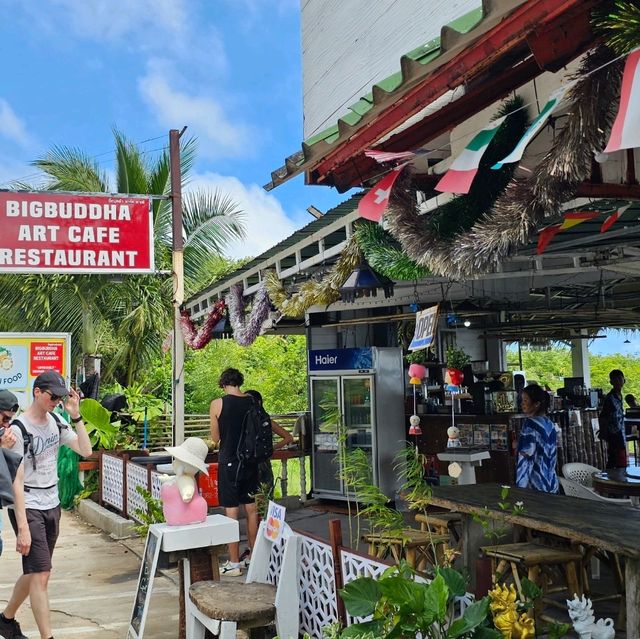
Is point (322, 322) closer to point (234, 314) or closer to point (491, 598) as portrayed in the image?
point (234, 314)

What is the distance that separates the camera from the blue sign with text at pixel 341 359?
33.0 feet

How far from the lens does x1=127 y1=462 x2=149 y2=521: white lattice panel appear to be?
903 centimetres

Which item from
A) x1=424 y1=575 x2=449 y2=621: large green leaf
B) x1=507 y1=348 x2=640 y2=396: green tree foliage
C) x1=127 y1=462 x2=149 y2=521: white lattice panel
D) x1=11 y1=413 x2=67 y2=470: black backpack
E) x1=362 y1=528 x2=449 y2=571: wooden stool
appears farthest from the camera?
x1=507 y1=348 x2=640 y2=396: green tree foliage

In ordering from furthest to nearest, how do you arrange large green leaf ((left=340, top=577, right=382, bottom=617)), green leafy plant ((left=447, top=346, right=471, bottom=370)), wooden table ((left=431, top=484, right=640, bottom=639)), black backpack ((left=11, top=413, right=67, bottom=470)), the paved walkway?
green leafy plant ((left=447, top=346, right=471, bottom=370)) → the paved walkway → black backpack ((left=11, top=413, right=67, bottom=470)) → wooden table ((left=431, top=484, right=640, bottom=639)) → large green leaf ((left=340, top=577, right=382, bottom=617))

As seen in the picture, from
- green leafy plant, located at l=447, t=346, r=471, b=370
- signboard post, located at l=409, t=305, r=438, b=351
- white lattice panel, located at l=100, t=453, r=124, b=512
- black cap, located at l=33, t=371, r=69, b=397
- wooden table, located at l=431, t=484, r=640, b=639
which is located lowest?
white lattice panel, located at l=100, t=453, r=124, b=512

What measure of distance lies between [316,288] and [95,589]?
334 centimetres

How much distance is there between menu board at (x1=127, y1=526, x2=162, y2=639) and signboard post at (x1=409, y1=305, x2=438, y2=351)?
111 inches

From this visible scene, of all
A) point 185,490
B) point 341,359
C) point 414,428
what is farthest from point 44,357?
point 185,490

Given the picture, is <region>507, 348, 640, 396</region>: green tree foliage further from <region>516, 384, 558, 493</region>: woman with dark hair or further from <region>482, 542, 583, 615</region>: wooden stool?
<region>482, 542, 583, 615</region>: wooden stool

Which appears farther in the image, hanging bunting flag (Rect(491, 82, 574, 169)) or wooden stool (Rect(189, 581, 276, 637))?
wooden stool (Rect(189, 581, 276, 637))

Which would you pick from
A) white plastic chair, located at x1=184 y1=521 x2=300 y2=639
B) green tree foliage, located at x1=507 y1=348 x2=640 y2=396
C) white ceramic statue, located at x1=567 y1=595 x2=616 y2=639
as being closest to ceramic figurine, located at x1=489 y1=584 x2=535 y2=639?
white ceramic statue, located at x1=567 y1=595 x2=616 y2=639

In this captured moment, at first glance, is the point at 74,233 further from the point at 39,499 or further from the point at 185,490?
the point at 185,490

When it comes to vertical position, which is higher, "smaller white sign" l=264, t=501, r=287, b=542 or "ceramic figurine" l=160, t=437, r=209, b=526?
"ceramic figurine" l=160, t=437, r=209, b=526

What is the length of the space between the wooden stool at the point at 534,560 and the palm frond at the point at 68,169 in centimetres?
1319
